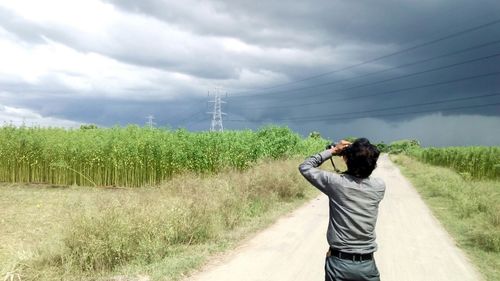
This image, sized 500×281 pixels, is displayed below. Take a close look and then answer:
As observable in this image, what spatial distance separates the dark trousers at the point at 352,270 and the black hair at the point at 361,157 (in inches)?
30.2

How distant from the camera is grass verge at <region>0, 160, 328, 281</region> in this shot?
23.7 ft

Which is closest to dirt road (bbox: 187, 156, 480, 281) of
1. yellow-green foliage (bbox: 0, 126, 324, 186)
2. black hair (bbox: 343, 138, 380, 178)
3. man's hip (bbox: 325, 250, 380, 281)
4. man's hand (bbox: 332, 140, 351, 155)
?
man's hip (bbox: 325, 250, 380, 281)

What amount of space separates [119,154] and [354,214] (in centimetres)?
2069

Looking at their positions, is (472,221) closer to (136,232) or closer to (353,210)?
(136,232)

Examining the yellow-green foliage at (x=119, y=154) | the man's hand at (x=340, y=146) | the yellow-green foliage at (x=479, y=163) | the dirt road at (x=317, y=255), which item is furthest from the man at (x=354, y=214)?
the yellow-green foliage at (x=479, y=163)

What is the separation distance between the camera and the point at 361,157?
3861mm

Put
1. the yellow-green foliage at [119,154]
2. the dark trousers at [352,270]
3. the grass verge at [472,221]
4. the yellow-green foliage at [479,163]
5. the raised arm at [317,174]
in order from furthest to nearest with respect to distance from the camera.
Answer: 1. the yellow-green foliage at [479,163]
2. the yellow-green foliage at [119,154]
3. the grass verge at [472,221]
4. the raised arm at [317,174]
5. the dark trousers at [352,270]

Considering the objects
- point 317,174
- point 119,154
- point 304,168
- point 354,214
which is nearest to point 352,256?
point 354,214

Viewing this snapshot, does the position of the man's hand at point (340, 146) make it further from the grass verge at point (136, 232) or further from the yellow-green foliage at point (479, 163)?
the yellow-green foliage at point (479, 163)

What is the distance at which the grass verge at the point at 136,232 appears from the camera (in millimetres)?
7215

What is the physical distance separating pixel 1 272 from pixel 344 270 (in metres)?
5.23

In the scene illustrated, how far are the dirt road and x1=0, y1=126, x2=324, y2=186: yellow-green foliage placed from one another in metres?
10.1

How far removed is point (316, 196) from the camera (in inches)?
779

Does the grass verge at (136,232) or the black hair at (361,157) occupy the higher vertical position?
the black hair at (361,157)
